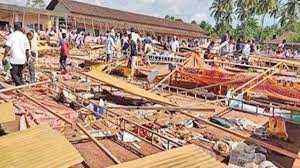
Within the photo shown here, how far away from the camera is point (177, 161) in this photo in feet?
10.0

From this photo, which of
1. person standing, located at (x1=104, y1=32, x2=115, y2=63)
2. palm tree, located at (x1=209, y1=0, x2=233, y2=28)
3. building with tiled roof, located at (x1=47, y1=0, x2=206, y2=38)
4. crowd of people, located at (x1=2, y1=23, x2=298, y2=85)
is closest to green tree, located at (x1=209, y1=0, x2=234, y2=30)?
palm tree, located at (x1=209, y1=0, x2=233, y2=28)

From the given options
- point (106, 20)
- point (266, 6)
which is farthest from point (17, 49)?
point (266, 6)

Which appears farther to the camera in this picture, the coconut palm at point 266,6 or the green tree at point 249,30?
the green tree at point 249,30

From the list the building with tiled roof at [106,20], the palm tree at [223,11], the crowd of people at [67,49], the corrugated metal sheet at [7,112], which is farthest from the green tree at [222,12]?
the corrugated metal sheet at [7,112]

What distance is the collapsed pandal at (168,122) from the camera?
3.83 metres

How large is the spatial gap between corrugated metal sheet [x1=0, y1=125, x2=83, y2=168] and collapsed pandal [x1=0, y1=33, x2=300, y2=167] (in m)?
0.02

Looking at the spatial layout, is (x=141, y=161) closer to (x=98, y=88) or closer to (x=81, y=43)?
(x=98, y=88)

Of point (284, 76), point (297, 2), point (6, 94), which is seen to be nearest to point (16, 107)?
point (6, 94)

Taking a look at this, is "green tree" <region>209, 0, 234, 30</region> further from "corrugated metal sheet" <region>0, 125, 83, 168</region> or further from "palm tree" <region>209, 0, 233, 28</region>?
"corrugated metal sheet" <region>0, 125, 83, 168</region>

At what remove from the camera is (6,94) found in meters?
7.43

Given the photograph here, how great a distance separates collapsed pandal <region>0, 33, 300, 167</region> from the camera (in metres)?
3.83

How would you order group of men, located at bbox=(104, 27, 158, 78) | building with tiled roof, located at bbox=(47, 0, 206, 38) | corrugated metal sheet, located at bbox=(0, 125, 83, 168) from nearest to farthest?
corrugated metal sheet, located at bbox=(0, 125, 83, 168)
group of men, located at bbox=(104, 27, 158, 78)
building with tiled roof, located at bbox=(47, 0, 206, 38)

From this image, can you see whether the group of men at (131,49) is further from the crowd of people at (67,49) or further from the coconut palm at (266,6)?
the coconut palm at (266,6)

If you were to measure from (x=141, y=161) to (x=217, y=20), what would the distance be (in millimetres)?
66447
